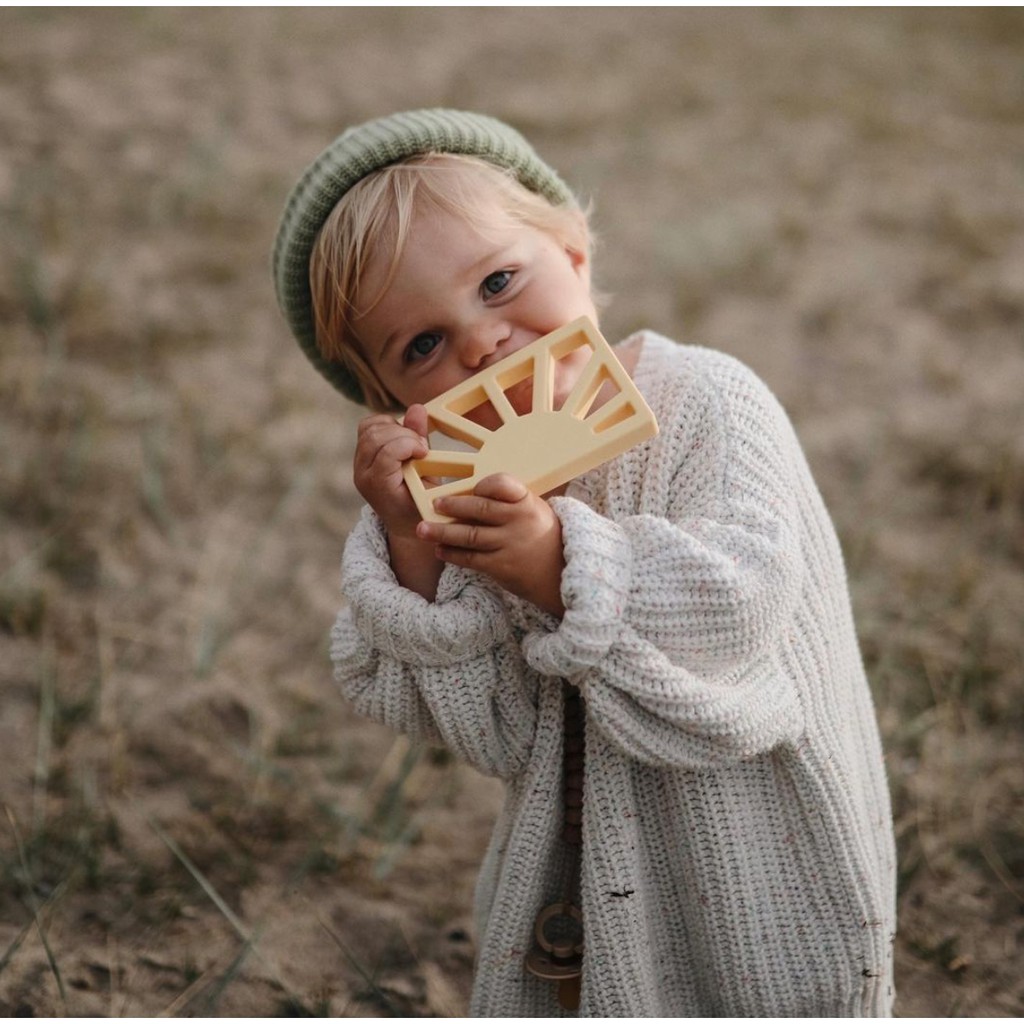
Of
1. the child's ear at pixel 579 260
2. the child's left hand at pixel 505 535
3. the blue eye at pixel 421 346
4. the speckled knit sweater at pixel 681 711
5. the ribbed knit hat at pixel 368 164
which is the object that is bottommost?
the speckled knit sweater at pixel 681 711

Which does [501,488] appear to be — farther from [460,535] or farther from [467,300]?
[467,300]

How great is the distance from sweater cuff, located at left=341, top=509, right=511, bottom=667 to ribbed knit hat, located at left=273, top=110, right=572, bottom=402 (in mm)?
492

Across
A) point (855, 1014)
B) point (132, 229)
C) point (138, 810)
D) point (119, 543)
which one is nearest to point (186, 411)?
point (119, 543)

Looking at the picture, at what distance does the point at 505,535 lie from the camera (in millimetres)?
1296

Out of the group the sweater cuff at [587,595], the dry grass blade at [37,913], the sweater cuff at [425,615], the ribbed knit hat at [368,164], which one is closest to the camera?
the sweater cuff at [587,595]

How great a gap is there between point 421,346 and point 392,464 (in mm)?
231

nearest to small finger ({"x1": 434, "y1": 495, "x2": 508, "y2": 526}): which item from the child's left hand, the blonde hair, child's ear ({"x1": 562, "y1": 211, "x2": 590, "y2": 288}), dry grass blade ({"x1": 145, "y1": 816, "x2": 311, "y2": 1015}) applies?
the child's left hand

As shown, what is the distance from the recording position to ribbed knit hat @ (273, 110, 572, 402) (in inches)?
63.3

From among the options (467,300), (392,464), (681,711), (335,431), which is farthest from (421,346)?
(335,431)

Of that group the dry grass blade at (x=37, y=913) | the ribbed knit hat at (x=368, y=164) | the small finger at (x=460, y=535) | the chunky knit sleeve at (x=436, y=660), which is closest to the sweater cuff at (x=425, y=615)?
the chunky knit sleeve at (x=436, y=660)

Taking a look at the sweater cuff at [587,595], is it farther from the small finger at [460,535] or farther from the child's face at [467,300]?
the child's face at [467,300]

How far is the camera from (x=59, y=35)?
16.1 ft

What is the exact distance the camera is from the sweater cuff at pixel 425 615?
1.39 metres

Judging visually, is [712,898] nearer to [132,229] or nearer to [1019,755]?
[1019,755]
